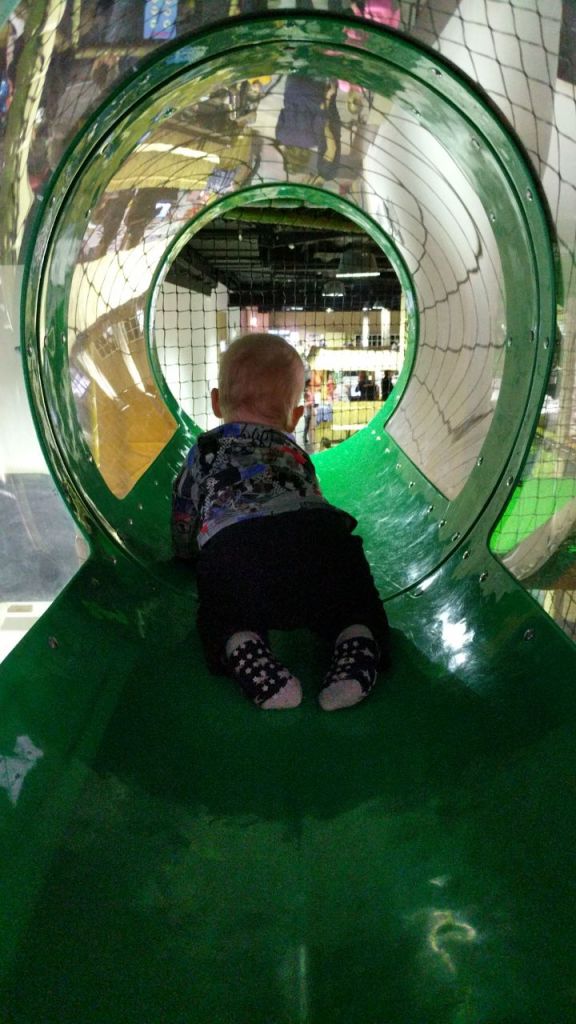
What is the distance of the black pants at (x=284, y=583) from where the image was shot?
1.39 m

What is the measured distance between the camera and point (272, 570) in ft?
4.66

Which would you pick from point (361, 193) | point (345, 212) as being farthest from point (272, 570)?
point (345, 212)

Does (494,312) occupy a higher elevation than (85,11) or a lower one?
lower

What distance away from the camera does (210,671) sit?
137 centimetres

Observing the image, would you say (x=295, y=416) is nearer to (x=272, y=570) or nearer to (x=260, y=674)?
(x=272, y=570)

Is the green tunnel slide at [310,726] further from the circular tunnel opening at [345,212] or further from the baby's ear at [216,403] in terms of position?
the baby's ear at [216,403]

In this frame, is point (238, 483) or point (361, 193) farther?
point (361, 193)

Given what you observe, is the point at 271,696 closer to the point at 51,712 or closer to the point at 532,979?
the point at 51,712

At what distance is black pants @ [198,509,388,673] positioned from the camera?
1395mm

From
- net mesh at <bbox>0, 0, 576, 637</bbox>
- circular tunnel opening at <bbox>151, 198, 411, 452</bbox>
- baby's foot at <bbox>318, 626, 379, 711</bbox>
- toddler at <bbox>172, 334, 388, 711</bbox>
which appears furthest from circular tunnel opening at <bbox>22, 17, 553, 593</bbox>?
circular tunnel opening at <bbox>151, 198, 411, 452</bbox>

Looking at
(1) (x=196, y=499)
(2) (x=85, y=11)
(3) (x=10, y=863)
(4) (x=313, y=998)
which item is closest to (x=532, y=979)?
(4) (x=313, y=998)

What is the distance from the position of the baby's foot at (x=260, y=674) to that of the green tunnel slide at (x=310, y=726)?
33mm

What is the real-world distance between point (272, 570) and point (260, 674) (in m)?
0.21

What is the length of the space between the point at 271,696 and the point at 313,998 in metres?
0.53
